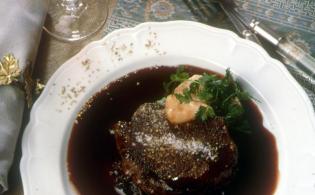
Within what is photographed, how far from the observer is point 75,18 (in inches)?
90.7

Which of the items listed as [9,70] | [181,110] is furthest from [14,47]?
[181,110]

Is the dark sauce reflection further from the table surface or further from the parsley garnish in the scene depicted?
the table surface

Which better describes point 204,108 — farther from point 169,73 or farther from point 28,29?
point 28,29

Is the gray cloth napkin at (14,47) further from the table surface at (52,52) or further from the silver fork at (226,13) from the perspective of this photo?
the silver fork at (226,13)

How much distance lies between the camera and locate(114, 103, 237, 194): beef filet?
1.70 m

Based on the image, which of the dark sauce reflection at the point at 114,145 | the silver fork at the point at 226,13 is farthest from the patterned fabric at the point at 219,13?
the dark sauce reflection at the point at 114,145

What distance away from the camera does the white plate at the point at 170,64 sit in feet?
5.78

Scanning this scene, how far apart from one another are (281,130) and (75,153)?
804 mm

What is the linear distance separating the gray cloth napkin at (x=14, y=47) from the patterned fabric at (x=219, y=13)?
0.33 meters

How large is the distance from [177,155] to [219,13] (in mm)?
788

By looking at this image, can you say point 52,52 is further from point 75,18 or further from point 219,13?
point 219,13

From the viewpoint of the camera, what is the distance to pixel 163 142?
1.75m

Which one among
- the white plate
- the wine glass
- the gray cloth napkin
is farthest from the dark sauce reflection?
the wine glass

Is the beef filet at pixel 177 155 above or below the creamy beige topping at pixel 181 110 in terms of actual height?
below
